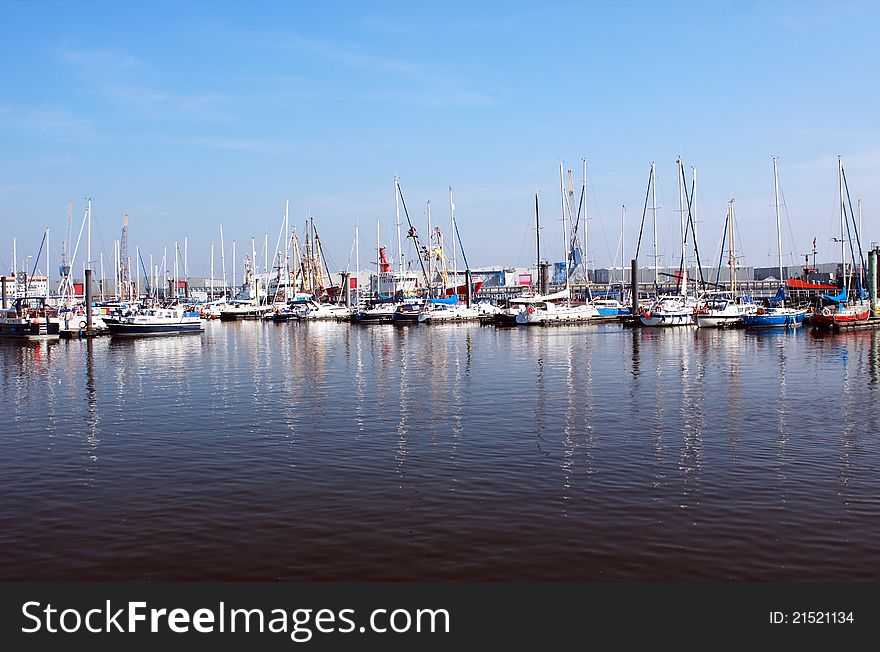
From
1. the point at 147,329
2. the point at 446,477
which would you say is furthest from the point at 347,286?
the point at 446,477

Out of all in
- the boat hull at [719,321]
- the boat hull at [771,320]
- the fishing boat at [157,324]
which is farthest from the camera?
the boat hull at [719,321]

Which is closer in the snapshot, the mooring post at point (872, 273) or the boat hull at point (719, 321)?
the boat hull at point (719, 321)

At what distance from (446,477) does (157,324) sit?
77.1 m

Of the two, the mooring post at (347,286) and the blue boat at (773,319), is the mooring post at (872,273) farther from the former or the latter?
the mooring post at (347,286)

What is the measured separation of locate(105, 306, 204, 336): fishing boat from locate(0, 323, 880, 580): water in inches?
1869

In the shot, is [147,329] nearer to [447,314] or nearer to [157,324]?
[157,324]

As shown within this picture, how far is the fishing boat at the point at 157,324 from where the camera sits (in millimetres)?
88938

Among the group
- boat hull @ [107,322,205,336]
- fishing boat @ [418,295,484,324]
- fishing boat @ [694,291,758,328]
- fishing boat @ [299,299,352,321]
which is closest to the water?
boat hull @ [107,322,205,336]

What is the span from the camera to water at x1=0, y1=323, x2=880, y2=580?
45.7 ft

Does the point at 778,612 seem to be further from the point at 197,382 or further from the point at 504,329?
the point at 504,329

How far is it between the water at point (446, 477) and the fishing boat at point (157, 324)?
47473mm

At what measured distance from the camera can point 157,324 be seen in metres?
90.6

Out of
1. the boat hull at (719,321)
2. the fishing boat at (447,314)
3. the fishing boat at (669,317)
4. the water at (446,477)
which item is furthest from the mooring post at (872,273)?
the water at (446,477)

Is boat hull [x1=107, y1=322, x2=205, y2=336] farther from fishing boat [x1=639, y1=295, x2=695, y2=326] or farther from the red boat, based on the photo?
the red boat
